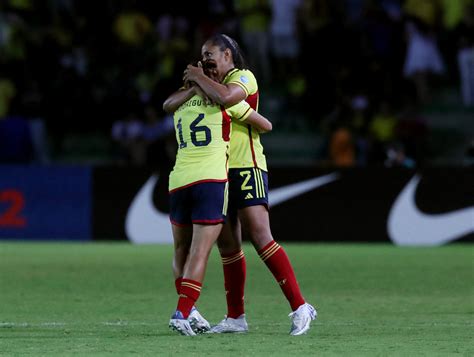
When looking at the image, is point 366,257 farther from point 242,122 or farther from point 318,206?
point 242,122

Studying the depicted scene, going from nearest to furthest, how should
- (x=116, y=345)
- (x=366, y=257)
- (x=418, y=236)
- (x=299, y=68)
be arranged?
(x=116, y=345), (x=366, y=257), (x=418, y=236), (x=299, y=68)

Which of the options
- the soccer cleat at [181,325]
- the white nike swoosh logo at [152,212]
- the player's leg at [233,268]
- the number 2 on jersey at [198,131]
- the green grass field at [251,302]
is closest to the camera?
the green grass field at [251,302]

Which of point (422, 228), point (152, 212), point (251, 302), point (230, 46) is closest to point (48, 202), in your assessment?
point (152, 212)

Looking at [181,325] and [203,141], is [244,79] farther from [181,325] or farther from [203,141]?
[181,325]

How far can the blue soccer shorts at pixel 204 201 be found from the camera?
8633 millimetres

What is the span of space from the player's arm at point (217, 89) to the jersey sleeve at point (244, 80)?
0.06 m

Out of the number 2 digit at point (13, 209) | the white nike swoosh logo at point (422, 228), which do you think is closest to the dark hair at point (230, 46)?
the white nike swoosh logo at point (422, 228)

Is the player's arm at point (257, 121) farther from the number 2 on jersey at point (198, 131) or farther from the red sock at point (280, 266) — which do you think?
the red sock at point (280, 266)

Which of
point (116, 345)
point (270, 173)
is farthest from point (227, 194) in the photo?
point (270, 173)


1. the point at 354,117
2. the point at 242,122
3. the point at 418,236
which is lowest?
the point at 418,236

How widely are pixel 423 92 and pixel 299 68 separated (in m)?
2.20

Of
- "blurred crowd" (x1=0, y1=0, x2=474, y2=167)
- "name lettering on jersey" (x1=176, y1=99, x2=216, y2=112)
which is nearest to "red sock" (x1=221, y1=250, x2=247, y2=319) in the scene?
"name lettering on jersey" (x1=176, y1=99, x2=216, y2=112)

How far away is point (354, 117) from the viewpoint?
69.8 feet

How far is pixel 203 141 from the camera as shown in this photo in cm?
868
